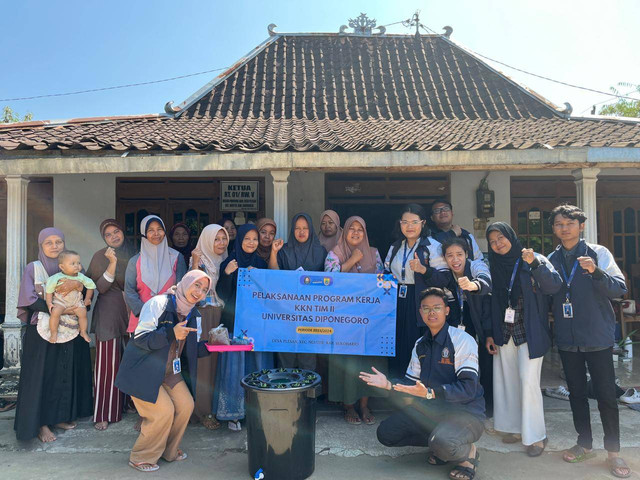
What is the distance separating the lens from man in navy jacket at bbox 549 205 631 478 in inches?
131

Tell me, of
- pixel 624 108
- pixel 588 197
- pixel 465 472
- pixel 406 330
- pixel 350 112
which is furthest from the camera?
pixel 624 108

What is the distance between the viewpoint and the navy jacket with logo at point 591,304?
130 inches

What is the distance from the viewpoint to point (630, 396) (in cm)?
462

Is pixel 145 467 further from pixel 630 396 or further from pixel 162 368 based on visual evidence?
pixel 630 396

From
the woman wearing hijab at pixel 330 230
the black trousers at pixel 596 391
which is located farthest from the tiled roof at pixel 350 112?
the black trousers at pixel 596 391

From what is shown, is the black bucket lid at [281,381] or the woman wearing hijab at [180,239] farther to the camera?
the woman wearing hijab at [180,239]

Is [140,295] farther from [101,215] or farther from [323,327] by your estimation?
[101,215]

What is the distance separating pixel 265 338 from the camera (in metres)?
4.18

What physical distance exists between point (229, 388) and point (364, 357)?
1.24 metres

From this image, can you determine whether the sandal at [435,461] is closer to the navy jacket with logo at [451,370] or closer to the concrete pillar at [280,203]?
the navy jacket with logo at [451,370]

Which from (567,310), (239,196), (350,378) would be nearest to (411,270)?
(350,378)

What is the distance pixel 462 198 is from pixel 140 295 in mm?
4933

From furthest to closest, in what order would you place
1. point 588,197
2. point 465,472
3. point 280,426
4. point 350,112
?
point 350,112 < point 588,197 < point 465,472 < point 280,426

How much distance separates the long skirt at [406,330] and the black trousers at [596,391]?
119 centimetres
